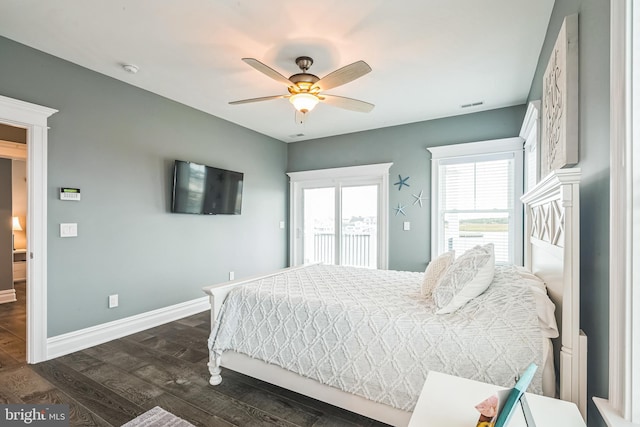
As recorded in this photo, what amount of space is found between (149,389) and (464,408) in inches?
86.1

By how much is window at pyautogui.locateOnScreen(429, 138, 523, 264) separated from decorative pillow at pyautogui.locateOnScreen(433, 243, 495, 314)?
231 centimetres

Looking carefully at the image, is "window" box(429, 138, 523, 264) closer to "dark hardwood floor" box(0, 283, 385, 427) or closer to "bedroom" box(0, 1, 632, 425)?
"bedroom" box(0, 1, 632, 425)

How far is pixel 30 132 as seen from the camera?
2.59 m

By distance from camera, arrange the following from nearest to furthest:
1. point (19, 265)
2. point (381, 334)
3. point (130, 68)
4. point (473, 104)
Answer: point (381, 334), point (130, 68), point (473, 104), point (19, 265)

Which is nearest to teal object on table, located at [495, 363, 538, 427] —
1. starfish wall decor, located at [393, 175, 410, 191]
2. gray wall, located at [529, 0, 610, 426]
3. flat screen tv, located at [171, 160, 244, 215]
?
gray wall, located at [529, 0, 610, 426]

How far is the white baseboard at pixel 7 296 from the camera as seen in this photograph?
14.7ft

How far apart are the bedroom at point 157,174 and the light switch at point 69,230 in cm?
5

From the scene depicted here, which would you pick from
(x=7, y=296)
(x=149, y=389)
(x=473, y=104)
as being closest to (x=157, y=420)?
(x=149, y=389)

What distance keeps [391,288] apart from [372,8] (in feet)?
6.77

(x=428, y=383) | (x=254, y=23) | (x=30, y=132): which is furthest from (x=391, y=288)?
(x=30, y=132)

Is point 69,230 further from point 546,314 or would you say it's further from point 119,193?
point 546,314

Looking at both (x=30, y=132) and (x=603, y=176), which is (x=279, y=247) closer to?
(x=30, y=132)

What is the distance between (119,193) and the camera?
3.24 metres

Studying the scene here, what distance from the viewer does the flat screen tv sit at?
3.71 metres
